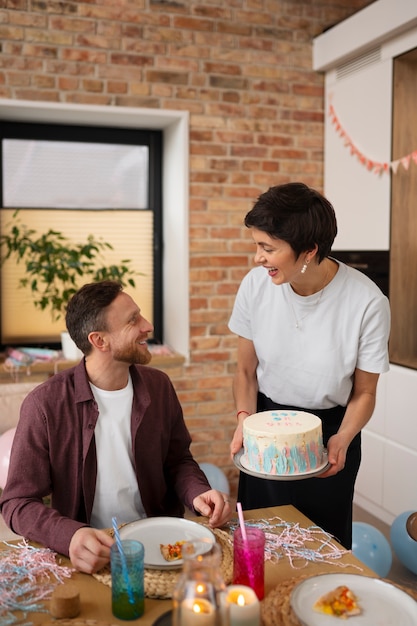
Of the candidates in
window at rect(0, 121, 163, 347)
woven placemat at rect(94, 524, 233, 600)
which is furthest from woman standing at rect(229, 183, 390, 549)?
window at rect(0, 121, 163, 347)

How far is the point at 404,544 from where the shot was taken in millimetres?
2875

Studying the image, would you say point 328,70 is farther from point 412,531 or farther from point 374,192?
point 412,531

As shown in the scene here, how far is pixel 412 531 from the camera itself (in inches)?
104

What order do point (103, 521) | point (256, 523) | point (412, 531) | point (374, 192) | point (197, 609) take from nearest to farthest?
point (197, 609) < point (256, 523) < point (103, 521) < point (412, 531) < point (374, 192)

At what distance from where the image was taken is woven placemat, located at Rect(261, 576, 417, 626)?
49.5 inches

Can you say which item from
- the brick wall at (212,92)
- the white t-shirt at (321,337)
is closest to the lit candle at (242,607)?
the white t-shirt at (321,337)

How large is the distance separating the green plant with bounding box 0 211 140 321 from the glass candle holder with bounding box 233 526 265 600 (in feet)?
8.01

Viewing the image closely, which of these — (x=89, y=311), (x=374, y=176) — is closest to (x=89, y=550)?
(x=89, y=311)

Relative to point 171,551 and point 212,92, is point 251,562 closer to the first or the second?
point 171,551

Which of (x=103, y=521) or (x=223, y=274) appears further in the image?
(x=223, y=274)

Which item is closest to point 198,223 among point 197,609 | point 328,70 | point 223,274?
point 223,274

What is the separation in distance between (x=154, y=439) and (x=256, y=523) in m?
0.37

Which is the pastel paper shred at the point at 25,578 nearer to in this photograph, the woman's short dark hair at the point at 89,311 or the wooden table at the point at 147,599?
the wooden table at the point at 147,599

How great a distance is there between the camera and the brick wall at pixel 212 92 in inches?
140
